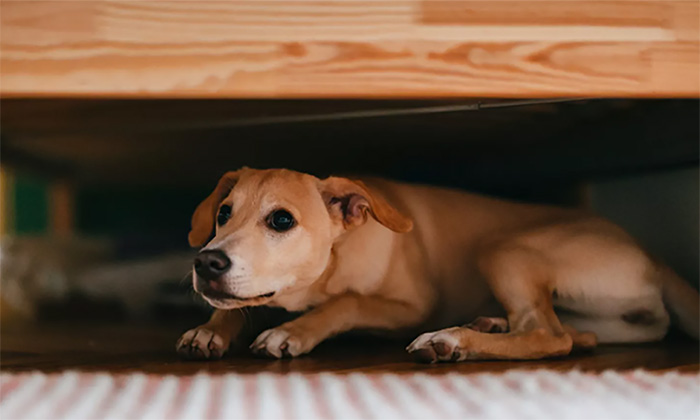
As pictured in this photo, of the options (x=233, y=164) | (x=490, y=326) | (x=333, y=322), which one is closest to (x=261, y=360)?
(x=333, y=322)

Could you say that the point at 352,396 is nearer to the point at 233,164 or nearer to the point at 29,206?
the point at 233,164

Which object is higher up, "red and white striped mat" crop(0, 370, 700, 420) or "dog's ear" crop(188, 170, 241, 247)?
"dog's ear" crop(188, 170, 241, 247)

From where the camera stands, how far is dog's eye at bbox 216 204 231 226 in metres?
1.48

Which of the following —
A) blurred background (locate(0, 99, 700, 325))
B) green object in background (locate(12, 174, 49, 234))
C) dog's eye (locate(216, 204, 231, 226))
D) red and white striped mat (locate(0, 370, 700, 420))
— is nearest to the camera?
red and white striped mat (locate(0, 370, 700, 420))

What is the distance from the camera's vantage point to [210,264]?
1260 mm

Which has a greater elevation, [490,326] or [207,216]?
[207,216]

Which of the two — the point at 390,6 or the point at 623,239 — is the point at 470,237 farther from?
the point at 390,6

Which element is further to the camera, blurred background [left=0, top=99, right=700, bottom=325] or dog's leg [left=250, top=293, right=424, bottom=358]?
blurred background [left=0, top=99, right=700, bottom=325]

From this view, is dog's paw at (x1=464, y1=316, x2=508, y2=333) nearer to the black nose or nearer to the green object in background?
the black nose

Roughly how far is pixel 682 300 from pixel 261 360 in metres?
0.95

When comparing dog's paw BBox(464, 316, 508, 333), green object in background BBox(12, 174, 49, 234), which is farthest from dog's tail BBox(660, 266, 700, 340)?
green object in background BBox(12, 174, 49, 234)

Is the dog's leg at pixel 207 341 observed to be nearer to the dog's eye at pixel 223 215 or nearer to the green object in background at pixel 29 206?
the dog's eye at pixel 223 215

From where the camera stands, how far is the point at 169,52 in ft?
3.24

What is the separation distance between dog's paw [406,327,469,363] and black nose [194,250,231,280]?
368 mm
